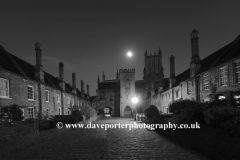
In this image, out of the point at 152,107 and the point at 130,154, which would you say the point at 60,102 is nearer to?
the point at 152,107

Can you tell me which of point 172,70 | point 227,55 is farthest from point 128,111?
point 227,55

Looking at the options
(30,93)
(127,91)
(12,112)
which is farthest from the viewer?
(127,91)

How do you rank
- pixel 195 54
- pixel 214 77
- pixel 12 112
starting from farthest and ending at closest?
pixel 195 54, pixel 214 77, pixel 12 112

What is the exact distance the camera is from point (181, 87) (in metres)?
23.8

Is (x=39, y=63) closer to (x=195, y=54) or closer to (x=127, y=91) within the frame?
(x=195, y=54)

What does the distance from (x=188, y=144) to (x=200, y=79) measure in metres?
13.2

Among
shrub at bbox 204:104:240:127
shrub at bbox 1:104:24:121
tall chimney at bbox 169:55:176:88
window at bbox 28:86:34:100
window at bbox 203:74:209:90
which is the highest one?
tall chimney at bbox 169:55:176:88

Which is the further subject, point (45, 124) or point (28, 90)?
point (28, 90)

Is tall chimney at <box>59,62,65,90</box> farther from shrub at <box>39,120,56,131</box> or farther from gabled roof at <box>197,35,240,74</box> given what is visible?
gabled roof at <box>197,35,240,74</box>

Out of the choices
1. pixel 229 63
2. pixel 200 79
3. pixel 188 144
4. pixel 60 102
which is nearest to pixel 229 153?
pixel 188 144

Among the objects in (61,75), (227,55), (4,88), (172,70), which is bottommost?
(4,88)

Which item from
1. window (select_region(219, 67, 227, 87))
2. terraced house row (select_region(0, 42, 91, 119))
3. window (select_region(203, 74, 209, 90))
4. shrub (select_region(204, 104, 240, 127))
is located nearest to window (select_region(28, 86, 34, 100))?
terraced house row (select_region(0, 42, 91, 119))

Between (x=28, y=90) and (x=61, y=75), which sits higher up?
(x=61, y=75)

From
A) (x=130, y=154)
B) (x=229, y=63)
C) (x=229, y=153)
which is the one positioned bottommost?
(x=130, y=154)
